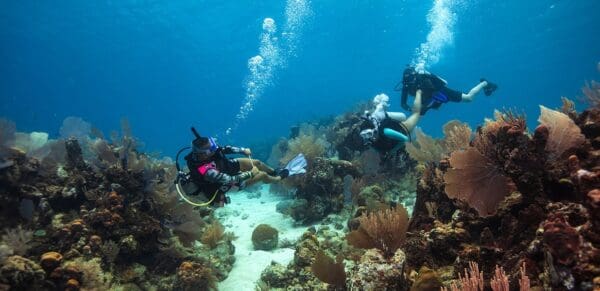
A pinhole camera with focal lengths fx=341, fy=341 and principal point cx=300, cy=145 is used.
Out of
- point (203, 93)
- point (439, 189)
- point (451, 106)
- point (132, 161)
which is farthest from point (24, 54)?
point (451, 106)

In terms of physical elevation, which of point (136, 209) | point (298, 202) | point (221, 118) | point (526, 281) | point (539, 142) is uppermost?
point (221, 118)

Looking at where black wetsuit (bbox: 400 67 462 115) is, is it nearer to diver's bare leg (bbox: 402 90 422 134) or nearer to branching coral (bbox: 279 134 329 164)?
diver's bare leg (bbox: 402 90 422 134)

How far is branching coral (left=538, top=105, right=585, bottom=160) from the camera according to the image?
3742 millimetres

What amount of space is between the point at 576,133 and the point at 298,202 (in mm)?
6698

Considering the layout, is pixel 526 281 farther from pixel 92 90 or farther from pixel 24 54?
pixel 92 90

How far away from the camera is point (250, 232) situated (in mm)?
9398

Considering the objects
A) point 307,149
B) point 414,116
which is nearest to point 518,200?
point 307,149

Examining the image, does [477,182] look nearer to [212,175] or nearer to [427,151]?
[427,151]

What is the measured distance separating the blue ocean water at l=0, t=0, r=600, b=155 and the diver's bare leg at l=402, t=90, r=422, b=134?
916 centimetres

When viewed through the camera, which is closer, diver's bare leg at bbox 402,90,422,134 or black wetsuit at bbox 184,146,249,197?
black wetsuit at bbox 184,146,249,197

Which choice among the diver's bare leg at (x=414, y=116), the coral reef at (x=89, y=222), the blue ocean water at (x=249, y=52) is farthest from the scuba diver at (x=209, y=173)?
the blue ocean water at (x=249, y=52)

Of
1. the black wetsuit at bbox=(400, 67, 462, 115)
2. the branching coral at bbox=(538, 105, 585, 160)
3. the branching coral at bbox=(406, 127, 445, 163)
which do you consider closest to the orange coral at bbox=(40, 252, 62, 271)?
the branching coral at bbox=(538, 105, 585, 160)

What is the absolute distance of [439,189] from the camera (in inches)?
213

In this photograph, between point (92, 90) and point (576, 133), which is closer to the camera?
point (576, 133)
